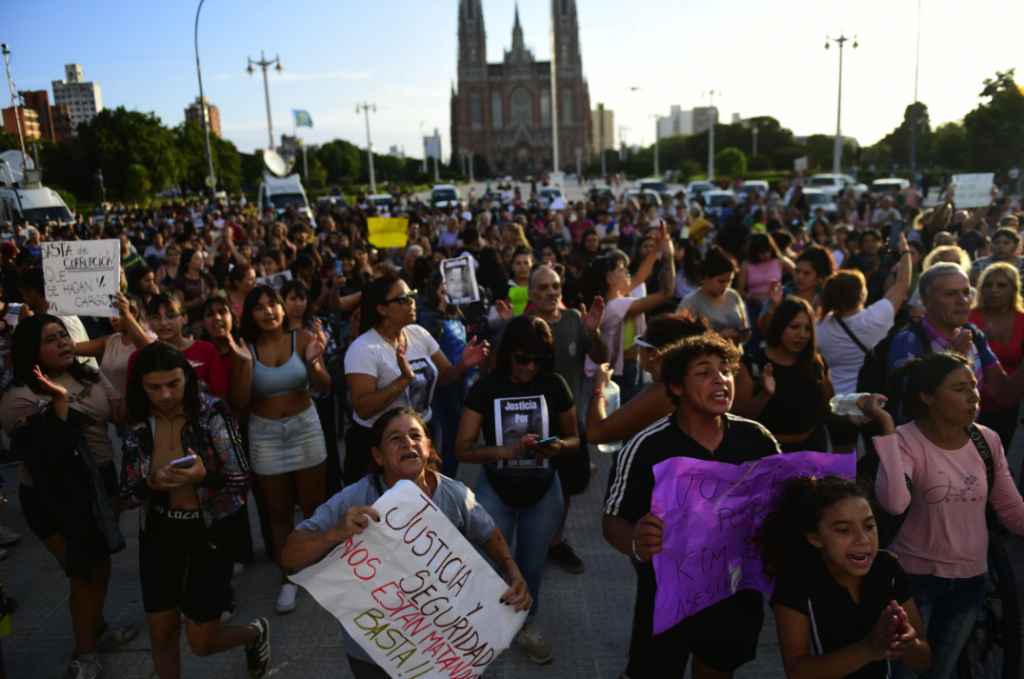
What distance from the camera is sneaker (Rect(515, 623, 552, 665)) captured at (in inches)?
139

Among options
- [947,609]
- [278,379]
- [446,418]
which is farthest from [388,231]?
[947,609]

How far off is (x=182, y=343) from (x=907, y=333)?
4.20 m

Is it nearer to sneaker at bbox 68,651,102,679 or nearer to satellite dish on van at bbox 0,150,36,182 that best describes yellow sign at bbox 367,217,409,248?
satellite dish on van at bbox 0,150,36,182

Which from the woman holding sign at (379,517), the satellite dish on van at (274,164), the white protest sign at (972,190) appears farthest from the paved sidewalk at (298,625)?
the satellite dish on van at (274,164)

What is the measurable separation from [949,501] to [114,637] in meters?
4.08

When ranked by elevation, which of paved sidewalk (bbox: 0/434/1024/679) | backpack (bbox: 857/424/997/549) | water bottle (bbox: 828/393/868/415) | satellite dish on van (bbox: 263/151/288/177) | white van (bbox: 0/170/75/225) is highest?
satellite dish on van (bbox: 263/151/288/177)

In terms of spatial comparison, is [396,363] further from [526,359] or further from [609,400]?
[609,400]

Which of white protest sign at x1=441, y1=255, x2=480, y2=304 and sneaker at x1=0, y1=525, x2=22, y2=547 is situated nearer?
sneaker at x1=0, y1=525, x2=22, y2=547

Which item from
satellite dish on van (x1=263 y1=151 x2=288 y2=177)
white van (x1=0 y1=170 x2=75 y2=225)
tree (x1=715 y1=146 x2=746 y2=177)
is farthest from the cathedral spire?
white van (x1=0 y1=170 x2=75 y2=225)

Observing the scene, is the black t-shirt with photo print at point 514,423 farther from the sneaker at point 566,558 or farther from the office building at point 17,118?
the office building at point 17,118

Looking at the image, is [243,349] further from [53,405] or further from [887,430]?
[887,430]

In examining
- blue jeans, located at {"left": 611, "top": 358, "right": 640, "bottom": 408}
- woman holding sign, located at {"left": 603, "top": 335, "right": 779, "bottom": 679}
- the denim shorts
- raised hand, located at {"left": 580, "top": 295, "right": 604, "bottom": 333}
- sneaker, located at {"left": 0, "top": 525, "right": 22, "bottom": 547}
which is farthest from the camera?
blue jeans, located at {"left": 611, "top": 358, "right": 640, "bottom": 408}

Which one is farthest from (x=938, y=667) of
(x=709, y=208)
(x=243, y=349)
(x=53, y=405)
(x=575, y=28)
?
(x=575, y=28)

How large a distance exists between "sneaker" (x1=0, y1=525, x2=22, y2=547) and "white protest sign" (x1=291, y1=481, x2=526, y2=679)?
159 inches
